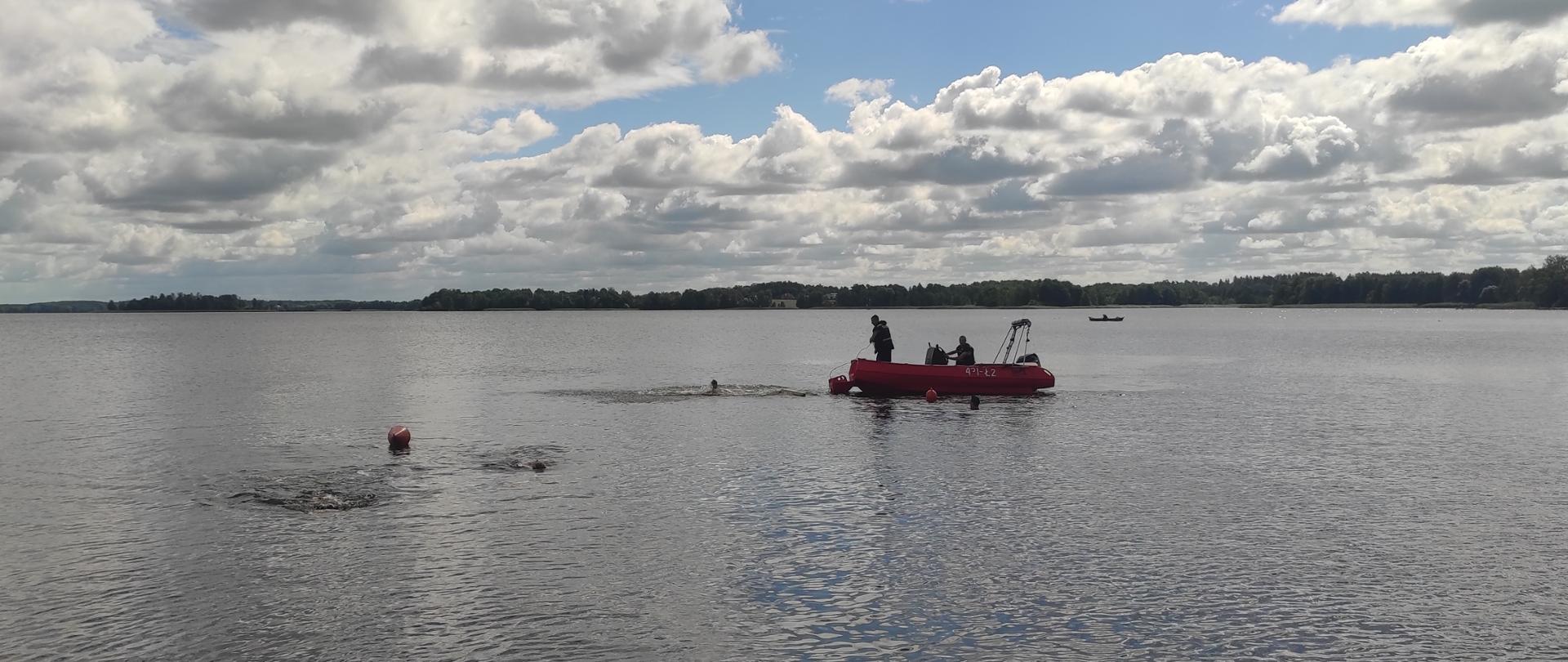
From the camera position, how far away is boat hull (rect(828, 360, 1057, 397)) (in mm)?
45031

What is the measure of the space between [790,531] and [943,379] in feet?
87.3

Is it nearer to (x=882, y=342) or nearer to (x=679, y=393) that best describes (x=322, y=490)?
(x=679, y=393)

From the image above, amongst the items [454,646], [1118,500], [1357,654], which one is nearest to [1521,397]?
[1118,500]

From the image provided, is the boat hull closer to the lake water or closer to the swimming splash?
the lake water

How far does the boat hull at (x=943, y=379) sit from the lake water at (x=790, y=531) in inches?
71.2

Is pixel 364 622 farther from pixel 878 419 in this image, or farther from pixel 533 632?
pixel 878 419

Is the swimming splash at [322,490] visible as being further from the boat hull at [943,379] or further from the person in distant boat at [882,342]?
the person in distant boat at [882,342]

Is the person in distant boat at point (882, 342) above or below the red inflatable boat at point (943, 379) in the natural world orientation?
above

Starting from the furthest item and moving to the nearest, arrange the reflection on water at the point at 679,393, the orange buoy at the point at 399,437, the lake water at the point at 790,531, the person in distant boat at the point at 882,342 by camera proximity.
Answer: the reflection on water at the point at 679,393
the person in distant boat at the point at 882,342
the orange buoy at the point at 399,437
the lake water at the point at 790,531

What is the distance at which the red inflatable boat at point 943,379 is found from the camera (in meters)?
45.0

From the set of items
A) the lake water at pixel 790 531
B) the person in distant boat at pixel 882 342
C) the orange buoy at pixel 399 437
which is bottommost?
the lake water at pixel 790 531

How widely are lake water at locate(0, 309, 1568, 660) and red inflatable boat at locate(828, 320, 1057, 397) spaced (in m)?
1.80

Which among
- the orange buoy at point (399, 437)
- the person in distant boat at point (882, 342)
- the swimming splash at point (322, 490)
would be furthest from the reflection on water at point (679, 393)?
the swimming splash at point (322, 490)

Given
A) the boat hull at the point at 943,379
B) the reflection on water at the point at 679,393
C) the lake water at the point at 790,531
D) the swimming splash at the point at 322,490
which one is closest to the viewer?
the lake water at the point at 790,531
